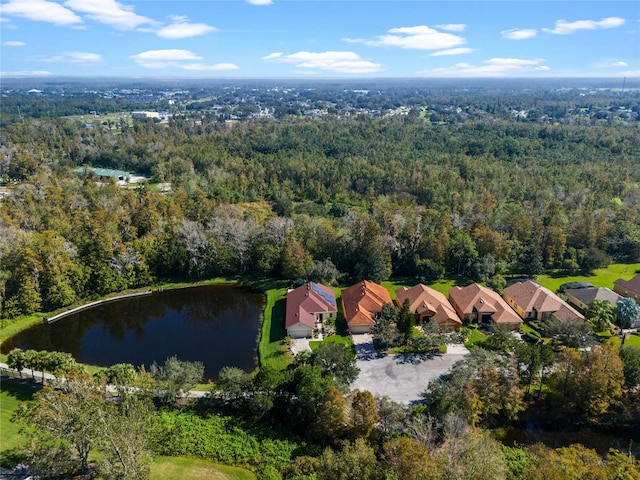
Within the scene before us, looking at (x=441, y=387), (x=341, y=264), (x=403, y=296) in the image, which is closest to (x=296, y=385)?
(x=441, y=387)

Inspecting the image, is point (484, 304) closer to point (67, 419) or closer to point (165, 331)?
point (165, 331)

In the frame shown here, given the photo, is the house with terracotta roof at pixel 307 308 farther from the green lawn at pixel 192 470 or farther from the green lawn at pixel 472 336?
the green lawn at pixel 192 470

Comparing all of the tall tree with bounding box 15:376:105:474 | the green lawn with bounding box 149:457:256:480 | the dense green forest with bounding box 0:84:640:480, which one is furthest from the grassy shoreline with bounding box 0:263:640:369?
the tall tree with bounding box 15:376:105:474

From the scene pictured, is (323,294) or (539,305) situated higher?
(323,294)

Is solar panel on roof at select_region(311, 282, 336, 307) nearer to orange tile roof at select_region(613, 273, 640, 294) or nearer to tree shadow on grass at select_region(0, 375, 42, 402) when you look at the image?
tree shadow on grass at select_region(0, 375, 42, 402)

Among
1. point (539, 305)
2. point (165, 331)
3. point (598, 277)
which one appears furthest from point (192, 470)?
point (598, 277)
